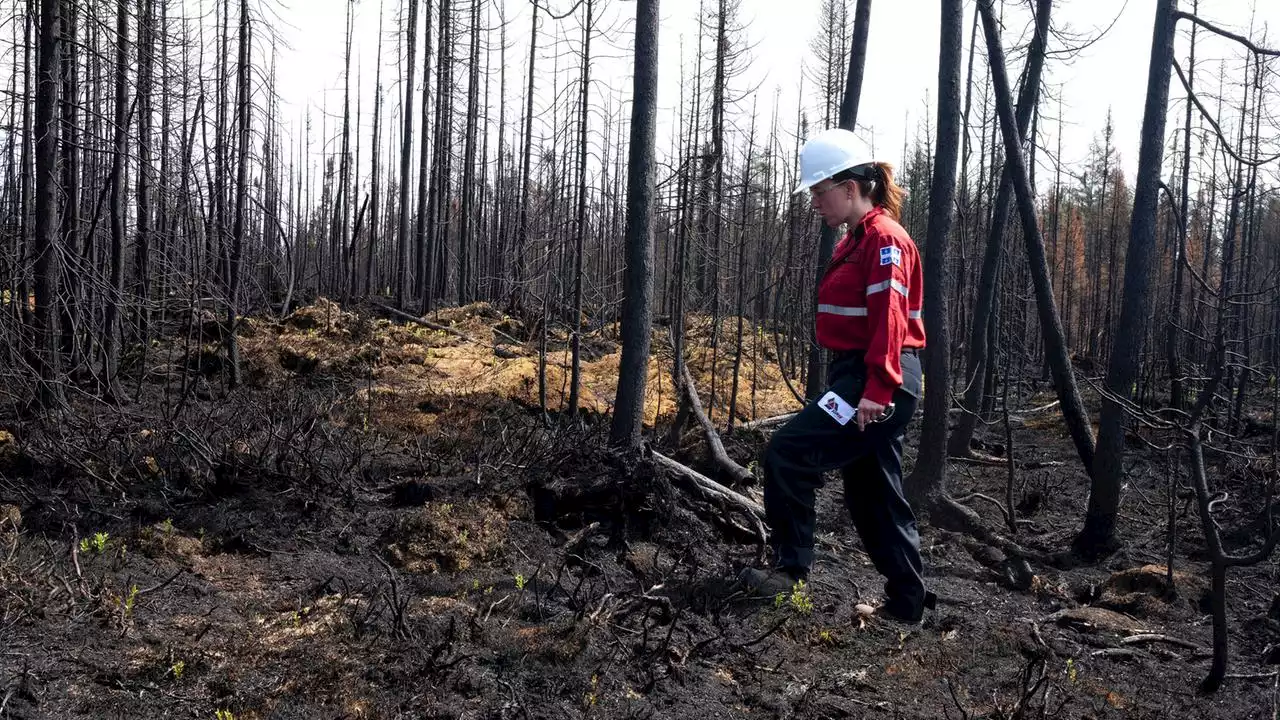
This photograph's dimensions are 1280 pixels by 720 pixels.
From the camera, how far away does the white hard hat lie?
3.64 m

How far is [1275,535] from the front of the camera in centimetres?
326

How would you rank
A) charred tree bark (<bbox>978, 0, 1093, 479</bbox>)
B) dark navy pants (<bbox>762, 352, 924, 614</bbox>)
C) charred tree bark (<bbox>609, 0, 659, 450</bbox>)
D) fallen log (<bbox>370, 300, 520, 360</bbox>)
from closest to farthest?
dark navy pants (<bbox>762, 352, 924, 614</bbox>) < charred tree bark (<bbox>978, 0, 1093, 479</bbox>) < charred tree bark (<bbox>609, 0, 659, 450</bbox>) < fallen log (<bbox>370, 300, 520, 360</bbox>)

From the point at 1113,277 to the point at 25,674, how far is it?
28.9 metres

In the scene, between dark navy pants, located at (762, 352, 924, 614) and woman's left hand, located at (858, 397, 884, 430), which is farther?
dark navy pants, located at (762, 352, 924, 614)

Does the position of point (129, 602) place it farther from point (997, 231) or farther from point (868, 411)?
point (997, 231)

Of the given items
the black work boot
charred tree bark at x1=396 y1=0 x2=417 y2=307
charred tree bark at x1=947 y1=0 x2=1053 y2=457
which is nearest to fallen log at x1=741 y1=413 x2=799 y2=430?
charred tree bark at x1=947 y1=0 x2=1053 y2=457

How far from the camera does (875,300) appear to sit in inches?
135

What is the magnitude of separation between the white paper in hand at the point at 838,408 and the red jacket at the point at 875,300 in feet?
0.47

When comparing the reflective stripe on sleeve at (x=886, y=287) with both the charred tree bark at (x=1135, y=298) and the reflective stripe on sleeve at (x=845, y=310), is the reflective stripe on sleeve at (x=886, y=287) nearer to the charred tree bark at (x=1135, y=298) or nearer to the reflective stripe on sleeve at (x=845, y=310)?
the reflective stripe on sleeve at (x=845, y=310)

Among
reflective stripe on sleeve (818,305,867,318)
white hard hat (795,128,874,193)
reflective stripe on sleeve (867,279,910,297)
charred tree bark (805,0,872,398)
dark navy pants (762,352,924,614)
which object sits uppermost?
charred tree bark (805,0,872,398)

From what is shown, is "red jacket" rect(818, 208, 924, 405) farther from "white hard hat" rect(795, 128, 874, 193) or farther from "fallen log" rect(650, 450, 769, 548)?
"fallen log" rect(650, 450, 769, 548)

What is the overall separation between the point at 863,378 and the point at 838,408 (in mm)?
163

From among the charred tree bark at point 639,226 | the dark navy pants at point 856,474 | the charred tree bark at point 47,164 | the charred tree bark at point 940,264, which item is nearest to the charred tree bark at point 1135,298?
the charred tree bark at point 940,264

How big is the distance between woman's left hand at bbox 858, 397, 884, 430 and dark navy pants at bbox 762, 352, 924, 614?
0.47 feet
